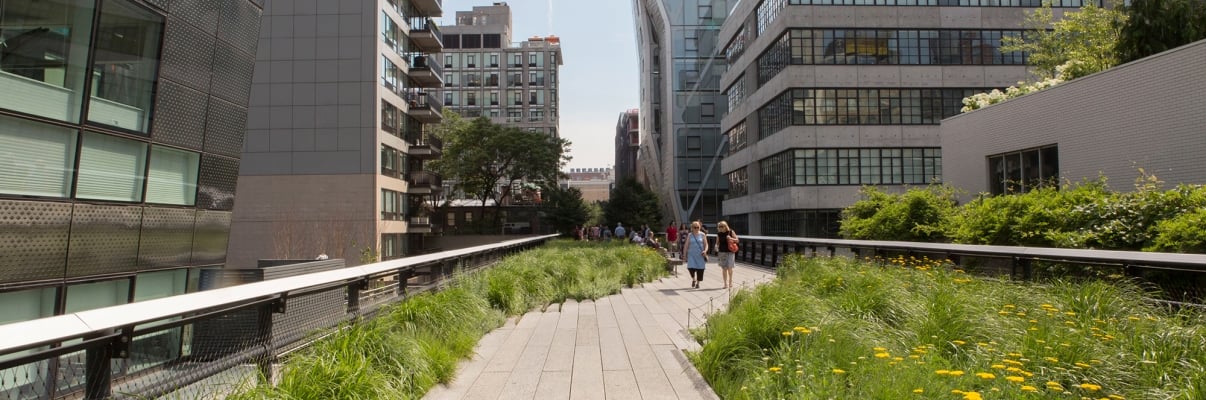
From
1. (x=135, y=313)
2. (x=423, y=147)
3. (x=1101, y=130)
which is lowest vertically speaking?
(x=135, y=313)

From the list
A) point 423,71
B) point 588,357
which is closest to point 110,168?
point 588,357

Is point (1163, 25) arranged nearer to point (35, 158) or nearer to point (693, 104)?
point (35, 158)

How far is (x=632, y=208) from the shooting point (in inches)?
3103

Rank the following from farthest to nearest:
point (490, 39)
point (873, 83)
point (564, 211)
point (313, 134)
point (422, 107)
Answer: point (490, 39) → point (564, 211) → point (422, 107) → point (313, 134) → point (873, 83)

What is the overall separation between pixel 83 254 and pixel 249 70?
6256 millimetres

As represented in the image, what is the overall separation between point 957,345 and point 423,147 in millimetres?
50263

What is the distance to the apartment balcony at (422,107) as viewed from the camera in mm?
52250

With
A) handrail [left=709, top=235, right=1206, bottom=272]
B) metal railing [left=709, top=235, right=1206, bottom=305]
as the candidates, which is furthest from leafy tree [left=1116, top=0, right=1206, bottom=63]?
handrail [left=709, top=235, right=1206, bottom=272]

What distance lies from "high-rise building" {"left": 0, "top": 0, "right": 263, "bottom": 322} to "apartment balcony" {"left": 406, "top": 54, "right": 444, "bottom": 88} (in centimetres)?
3620

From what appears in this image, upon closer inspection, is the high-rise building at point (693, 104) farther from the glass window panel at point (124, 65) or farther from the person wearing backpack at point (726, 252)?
the glass window panel at point (124, 65)

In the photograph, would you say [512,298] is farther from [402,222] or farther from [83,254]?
[402,222]

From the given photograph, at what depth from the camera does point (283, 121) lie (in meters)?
43.8

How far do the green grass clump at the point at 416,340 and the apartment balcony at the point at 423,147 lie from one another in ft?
133

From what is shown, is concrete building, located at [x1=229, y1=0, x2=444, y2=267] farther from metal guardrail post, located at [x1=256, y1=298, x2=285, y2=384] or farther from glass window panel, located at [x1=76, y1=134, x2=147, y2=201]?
metal guardrail post, located at [x1=256, y1=298, x2=285, y2=384]
